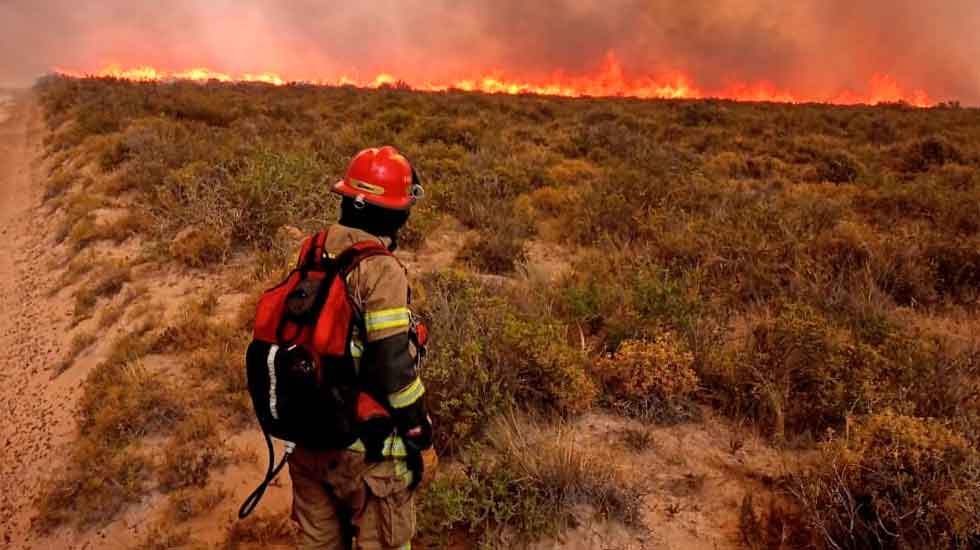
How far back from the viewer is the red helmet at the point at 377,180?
7.87ft

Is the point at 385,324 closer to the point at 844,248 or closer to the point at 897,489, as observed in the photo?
the point at 897,489

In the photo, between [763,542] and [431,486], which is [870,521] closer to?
[763,542]

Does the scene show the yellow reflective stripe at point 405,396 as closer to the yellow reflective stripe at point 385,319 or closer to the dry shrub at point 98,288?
the yellow reflective stripe at point 385,319

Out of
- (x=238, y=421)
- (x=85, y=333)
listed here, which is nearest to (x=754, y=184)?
(x=238, y=421)

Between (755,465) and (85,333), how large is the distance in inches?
266

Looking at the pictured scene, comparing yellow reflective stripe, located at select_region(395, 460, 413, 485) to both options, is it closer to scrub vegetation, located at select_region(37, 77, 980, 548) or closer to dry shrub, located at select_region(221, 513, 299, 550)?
scrub vegetation, located at select_region(37, 77, 980, 548)

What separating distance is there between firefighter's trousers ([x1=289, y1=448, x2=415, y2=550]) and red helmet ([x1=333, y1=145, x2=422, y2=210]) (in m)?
1.05

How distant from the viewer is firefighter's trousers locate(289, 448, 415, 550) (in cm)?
243

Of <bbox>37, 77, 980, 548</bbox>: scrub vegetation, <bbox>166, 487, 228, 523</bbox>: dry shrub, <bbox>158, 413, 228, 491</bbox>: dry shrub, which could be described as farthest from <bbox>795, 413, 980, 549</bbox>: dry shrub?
<bbox>158, 413, 228, 491</bbox>: dry shrub

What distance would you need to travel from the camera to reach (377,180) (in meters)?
2.40

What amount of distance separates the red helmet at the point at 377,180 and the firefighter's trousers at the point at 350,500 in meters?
1.05

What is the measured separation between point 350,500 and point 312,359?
2.49 feet

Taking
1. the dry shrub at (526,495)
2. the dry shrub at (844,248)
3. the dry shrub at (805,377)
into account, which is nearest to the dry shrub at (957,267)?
the dry shrub at (844,248)

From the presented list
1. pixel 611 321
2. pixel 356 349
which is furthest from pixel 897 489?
pixel 356 349
